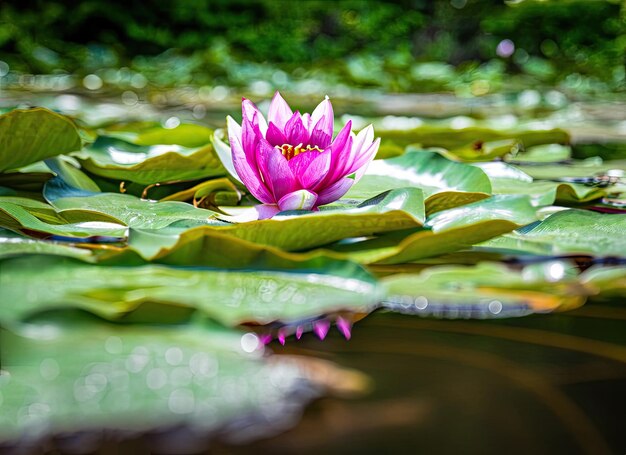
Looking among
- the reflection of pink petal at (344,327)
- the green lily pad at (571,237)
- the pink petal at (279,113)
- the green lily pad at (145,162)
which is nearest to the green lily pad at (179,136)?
the green lily pad at (145,162)

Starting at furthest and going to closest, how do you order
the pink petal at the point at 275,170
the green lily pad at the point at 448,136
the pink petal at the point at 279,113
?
the green lily pad at the point at 448,136, the pink petal at the point at 279,113, the pink petal at the point at 275,170

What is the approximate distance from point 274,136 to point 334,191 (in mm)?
95

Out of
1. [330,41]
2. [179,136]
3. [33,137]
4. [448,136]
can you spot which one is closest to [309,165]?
[33,137]

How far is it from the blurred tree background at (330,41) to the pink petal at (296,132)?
331 centimetres

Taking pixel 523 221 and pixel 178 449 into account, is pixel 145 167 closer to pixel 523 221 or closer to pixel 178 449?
pixel 523 221

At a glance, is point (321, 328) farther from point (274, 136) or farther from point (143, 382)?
point (274, 136)

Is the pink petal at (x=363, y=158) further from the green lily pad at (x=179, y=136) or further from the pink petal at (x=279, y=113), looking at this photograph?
the green lily pad at (x=179, y=136)

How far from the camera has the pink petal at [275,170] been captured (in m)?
0.80

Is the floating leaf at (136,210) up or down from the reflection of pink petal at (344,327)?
down

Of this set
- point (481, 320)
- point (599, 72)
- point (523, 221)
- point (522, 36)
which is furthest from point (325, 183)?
point (522, 36)

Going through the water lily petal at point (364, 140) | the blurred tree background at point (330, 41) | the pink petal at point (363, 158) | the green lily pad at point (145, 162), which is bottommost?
the blurred tree background at point (330, 41)

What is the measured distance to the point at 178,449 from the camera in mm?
391

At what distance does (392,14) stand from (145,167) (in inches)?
196

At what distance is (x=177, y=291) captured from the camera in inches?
23.2
